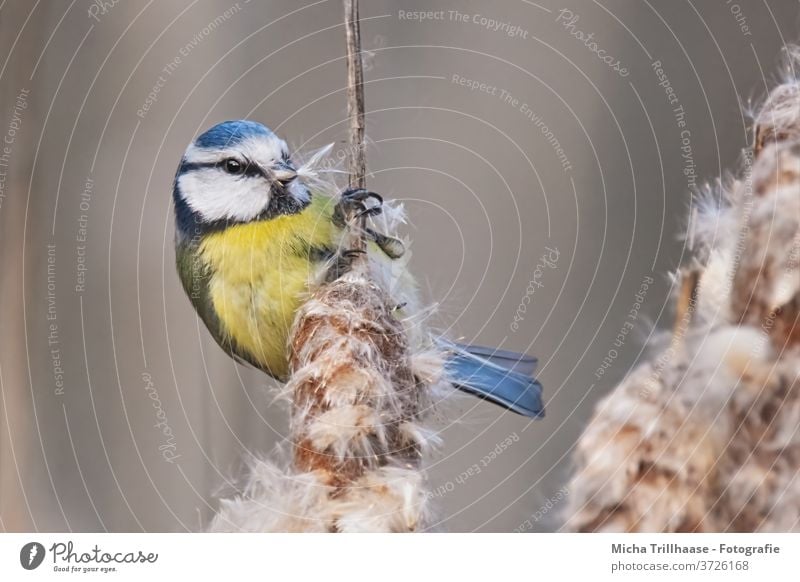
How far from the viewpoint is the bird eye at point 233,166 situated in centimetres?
67

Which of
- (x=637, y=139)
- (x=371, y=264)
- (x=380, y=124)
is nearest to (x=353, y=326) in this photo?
(x=371, y=264)

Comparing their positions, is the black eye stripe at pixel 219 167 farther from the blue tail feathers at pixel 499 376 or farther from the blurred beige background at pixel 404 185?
the blue tail feathers at pixel 499 376

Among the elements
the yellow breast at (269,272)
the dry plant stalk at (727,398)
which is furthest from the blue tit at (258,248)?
the dry plant stalk at (727,398)

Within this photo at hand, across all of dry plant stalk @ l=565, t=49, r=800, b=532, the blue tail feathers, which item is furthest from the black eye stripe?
dry plant stalk @ l=565, t=49, r=800, b=532

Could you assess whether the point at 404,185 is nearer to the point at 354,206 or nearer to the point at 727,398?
the point at 354,206

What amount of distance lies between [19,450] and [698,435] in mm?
598

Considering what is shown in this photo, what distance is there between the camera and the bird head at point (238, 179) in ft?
2.20

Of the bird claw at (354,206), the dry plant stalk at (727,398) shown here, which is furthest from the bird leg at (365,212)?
the dry plant stalk at (727,398)

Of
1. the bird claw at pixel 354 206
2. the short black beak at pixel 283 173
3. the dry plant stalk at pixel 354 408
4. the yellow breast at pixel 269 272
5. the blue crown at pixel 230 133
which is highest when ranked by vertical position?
the blue crown at pixel 230 133

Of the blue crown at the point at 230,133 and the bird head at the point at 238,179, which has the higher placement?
the blue crown at the point at 230,133

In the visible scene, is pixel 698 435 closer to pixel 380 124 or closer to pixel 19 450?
pixel 380 124

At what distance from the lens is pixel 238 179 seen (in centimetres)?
67

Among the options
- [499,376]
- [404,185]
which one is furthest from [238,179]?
[499,376]

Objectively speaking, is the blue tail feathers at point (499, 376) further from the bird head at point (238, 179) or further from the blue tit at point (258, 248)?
the bird head at point (238, 179)
